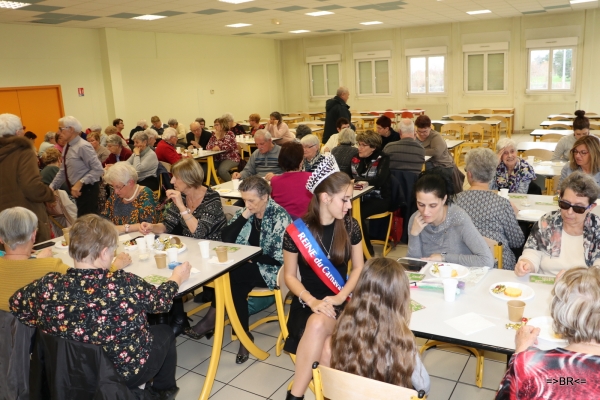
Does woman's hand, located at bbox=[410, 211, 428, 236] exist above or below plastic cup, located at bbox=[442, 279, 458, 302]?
above

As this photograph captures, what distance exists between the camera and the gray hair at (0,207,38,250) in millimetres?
2641

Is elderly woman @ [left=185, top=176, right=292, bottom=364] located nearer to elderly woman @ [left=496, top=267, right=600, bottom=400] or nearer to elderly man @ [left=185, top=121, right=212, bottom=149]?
elderly woman @ [left=496, top=267, right=600, bottom=400]

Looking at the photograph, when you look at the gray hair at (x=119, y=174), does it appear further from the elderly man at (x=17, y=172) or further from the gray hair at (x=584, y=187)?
the gray hair at (x=584, y=187)

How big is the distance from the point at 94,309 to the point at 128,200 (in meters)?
1.94

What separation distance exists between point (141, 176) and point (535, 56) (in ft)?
40.3

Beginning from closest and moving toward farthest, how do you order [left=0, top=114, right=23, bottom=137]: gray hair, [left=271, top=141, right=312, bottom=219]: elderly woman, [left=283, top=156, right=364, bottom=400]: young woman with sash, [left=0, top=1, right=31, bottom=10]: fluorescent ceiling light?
[left=283, top=156, right=364, bottom=400]: young woman with sash < [left=0, top=114, right=23, bottom=137]: gray hair < [left=271, top=141, right=312, bottom=219]: elderly woman < [left=0, top=1, right=31, bottom=10]: fluorescent ceiling light

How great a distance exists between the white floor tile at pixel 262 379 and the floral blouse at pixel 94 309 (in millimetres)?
979

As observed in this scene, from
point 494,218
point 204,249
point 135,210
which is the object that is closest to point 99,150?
point 135,210

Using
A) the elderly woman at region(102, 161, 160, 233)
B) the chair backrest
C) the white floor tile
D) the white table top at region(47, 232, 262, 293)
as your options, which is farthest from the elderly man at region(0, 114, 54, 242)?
the chair backrest

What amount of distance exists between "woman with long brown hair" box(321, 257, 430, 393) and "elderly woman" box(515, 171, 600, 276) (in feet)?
3.29

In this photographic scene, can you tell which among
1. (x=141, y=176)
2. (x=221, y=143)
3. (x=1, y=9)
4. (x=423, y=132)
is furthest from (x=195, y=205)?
(x=1, y=9)

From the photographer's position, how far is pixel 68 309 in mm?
2088

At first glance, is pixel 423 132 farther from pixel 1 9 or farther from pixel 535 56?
pixel 535 56

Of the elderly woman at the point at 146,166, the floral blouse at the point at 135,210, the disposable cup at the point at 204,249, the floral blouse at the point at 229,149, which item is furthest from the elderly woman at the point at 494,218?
the floral blouse at the point at 229,149
